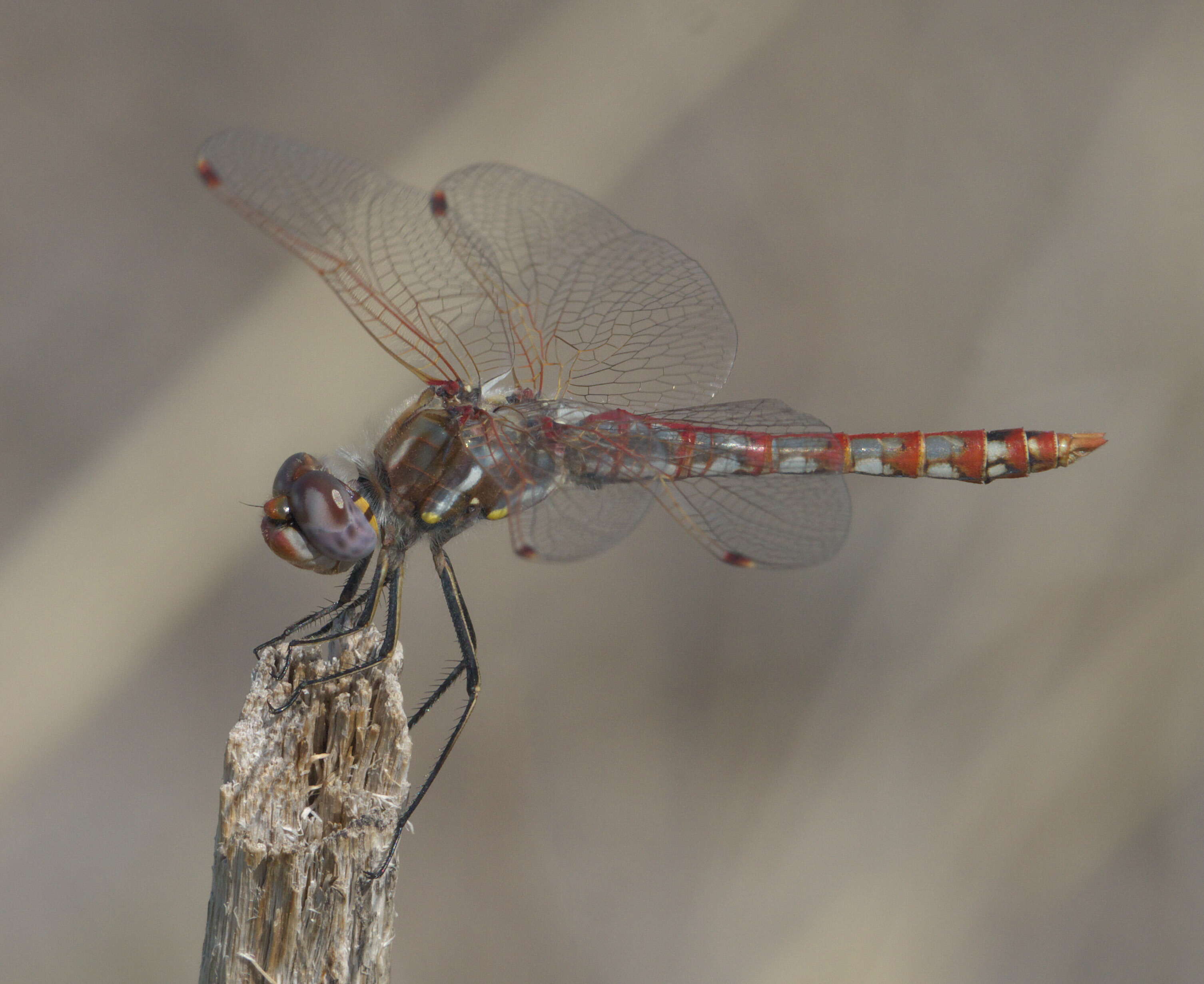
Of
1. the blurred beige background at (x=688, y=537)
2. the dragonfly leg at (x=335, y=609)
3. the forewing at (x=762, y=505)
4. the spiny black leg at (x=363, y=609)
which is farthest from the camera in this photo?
the blurred beige background at (x=688, y=537)

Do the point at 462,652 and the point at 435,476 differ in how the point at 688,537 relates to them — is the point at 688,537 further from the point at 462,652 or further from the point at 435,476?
the point at 435,476

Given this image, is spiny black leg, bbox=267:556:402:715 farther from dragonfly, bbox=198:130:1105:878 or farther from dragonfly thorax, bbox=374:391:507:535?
dragonfly thorax, bbox=374:391:507:535

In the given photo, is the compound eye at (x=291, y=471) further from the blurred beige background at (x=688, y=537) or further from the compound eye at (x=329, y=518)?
the blurred beige background at (x=688, y=537)

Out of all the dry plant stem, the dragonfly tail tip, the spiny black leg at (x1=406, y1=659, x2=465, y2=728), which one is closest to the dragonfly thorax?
the spiny black leg at (x1=406, y1=659, x2=465, y2=728)

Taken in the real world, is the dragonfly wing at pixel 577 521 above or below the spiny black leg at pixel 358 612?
above

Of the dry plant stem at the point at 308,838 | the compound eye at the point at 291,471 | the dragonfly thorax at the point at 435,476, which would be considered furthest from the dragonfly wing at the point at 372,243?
the dry plant stem at the point at 308,838

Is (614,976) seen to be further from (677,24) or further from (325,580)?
(677,24)

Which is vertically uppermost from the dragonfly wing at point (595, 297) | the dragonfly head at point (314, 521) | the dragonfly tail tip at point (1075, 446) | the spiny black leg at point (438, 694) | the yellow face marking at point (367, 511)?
the dragonfly tail tip at point (1075, 446)

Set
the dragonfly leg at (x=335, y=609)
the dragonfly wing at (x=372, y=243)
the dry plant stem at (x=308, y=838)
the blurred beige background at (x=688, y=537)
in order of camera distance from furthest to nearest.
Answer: the blurred beige background at (x=688, y=537)
the dragonfly wing at (x=372, y=243)
the dragonfly leg at (x=335, y=609)
the dry plant stem at (x=308, y=838)
